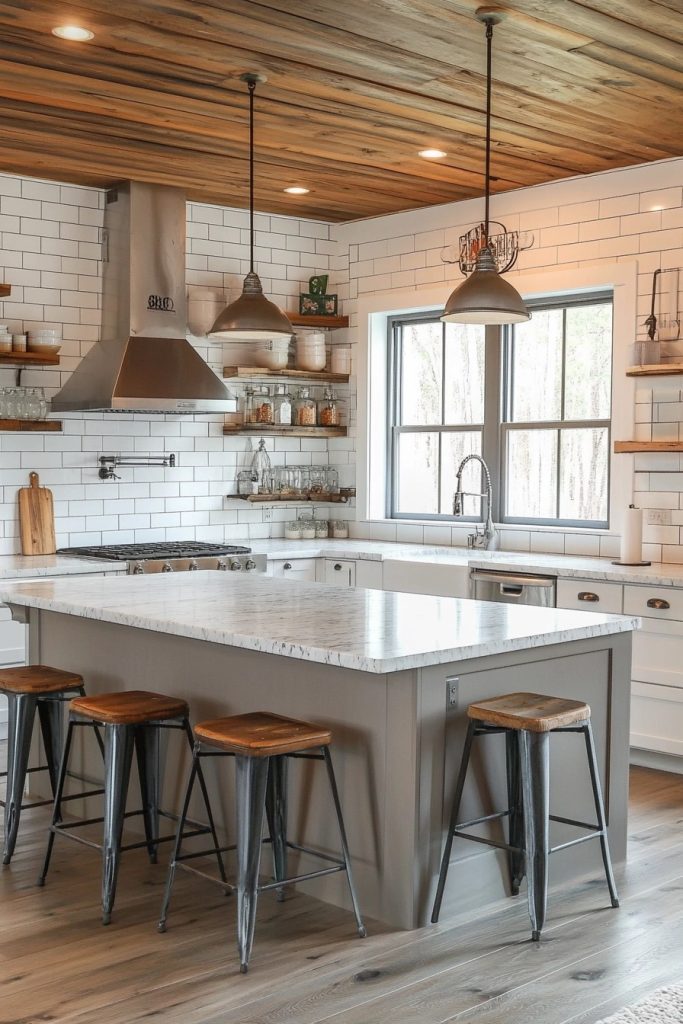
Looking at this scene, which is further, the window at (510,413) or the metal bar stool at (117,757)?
the window at (510,413)

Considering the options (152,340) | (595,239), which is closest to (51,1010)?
(152,340)

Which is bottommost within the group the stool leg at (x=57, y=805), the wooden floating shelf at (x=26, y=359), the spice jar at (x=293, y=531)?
the stool leg at (x=57, y=805)

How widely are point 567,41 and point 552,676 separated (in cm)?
232

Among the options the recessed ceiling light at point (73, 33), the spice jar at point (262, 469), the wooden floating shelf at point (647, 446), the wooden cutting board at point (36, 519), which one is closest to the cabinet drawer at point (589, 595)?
the wooden floating shelf at point (647, 446)

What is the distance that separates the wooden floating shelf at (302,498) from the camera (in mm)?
7281

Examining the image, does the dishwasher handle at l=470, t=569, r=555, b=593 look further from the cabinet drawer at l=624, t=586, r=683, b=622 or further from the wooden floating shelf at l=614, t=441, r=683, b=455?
the wooden floating shelf at l=614, t=441, r=683, b=455

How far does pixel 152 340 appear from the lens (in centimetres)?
651

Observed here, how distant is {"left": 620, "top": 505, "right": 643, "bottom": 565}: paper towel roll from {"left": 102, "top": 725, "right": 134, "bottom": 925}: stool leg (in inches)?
120

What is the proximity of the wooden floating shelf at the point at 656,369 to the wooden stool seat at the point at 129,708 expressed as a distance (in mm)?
3110

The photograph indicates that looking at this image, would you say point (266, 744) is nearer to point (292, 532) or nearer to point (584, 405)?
point (584, 405)

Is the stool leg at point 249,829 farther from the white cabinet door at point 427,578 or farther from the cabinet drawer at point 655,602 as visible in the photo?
the white cabinet door at point 427,578

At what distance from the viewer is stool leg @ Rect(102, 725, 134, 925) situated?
11.8 ft

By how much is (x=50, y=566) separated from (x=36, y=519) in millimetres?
608

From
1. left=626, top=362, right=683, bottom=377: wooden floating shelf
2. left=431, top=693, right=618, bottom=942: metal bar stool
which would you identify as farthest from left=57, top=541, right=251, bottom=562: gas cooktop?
left=431, top=693, right=618, bottom=942: metal bar stool
